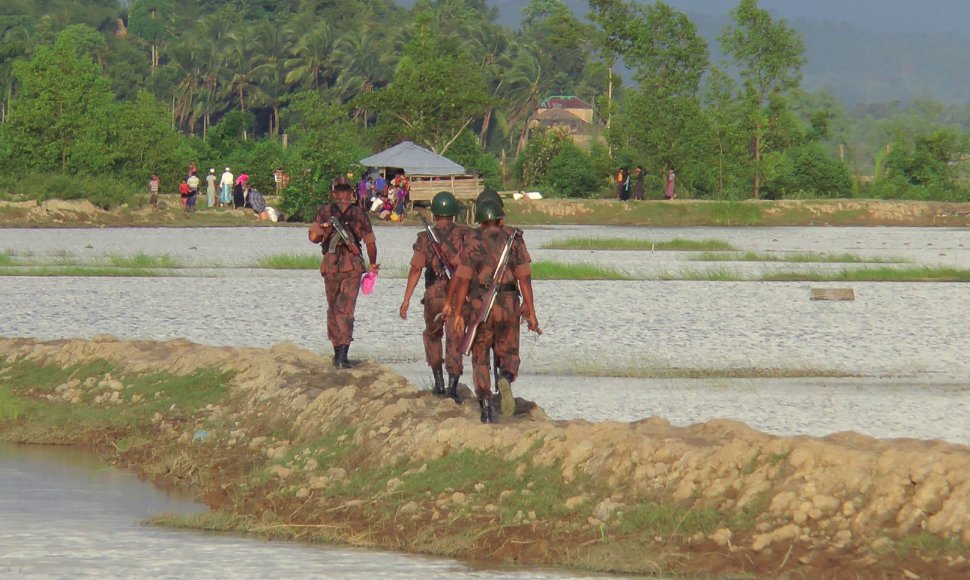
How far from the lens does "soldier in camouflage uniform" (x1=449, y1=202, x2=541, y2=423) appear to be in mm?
10289

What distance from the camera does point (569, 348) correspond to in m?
17.3

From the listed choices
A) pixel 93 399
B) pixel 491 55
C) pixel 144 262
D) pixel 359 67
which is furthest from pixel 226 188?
pixel 491 55

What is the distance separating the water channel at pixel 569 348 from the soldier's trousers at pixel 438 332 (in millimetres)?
1296

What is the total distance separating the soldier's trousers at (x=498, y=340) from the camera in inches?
407

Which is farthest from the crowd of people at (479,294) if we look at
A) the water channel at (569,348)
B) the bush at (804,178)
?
the bush at (804,178)

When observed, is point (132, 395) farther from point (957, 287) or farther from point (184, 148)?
point (184, 148)

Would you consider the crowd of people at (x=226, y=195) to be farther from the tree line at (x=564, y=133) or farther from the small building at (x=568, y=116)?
the small building at (x=568, y=116)

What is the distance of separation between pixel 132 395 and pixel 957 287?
52.4 ft

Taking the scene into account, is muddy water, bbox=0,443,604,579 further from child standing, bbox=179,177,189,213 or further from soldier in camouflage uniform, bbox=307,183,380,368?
child standing, bbox=179,177,189,213

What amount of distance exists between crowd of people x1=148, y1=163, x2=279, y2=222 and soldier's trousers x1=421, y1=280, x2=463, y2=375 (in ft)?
118

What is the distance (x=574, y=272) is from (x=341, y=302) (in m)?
14.9

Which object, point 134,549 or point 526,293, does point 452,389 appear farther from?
point 134,549

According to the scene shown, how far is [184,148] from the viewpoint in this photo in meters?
59.0

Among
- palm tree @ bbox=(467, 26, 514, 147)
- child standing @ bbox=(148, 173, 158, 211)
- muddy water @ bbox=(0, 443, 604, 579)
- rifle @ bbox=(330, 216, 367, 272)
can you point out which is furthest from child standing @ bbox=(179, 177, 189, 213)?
Answer: palm tree @ bbox=(467, 26, 514, 147)
